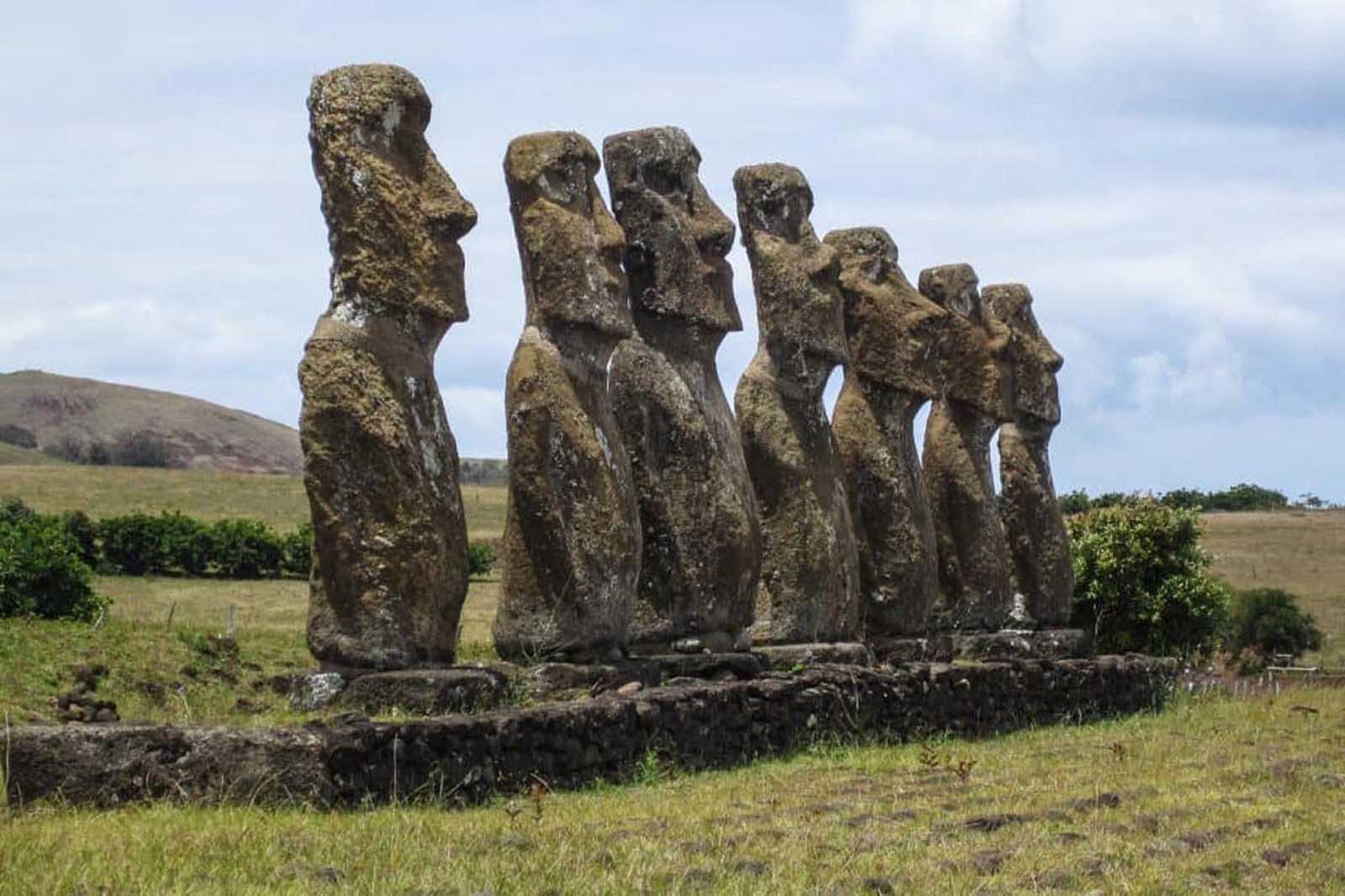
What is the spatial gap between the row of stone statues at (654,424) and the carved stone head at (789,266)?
27mm

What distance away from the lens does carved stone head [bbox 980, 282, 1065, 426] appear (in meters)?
23.6

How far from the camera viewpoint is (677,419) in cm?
1630

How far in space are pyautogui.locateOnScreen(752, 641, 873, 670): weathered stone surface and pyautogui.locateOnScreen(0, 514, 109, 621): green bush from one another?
626 centimetres

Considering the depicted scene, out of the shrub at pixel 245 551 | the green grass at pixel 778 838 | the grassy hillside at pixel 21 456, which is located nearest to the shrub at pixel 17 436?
the grassy hillside at pixel 21 456

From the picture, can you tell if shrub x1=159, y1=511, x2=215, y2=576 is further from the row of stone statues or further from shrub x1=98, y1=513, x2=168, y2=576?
the row of stone statues

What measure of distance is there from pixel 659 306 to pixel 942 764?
427 centimetres

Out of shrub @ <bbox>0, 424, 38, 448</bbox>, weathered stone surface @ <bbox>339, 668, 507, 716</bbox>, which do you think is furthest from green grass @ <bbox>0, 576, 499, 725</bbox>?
shrub @ <bbox>0, 424, 38, 448</bbox>

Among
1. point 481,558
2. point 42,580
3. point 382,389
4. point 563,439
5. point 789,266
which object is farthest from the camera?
point 481,558

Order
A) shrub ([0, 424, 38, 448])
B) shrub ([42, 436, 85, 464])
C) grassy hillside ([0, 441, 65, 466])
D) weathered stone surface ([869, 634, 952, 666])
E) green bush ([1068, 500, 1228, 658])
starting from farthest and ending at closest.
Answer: shrub ([0, 424, 38, 448]) < shrub ([42, 436, 85, 464]) < grassy hillside ([0, 441, 65, 466]) < green bush ([1068, 500, 1228, 658]) < weathered stone surface ([869, 634, 952, 666])

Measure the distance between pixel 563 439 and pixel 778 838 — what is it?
4.43 meters

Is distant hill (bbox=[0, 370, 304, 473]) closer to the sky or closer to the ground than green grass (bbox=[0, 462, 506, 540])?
closer to the sky

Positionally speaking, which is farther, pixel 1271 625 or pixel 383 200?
pixel 1271 625

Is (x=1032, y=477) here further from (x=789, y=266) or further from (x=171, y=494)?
(x=171, y=494)

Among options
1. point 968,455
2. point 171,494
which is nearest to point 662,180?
point 968,455
